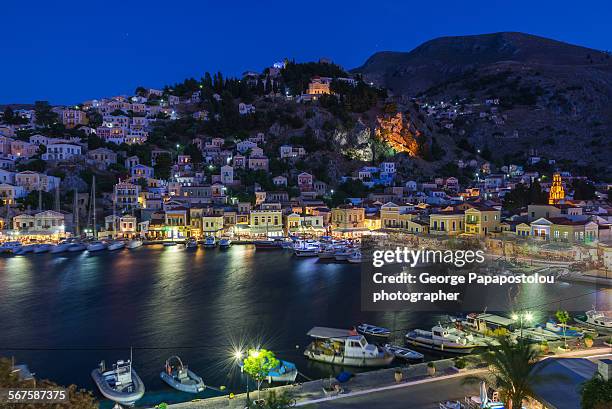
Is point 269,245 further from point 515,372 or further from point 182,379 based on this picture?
point 515,372

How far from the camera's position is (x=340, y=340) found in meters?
14.1

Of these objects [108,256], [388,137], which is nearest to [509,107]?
[388,137]

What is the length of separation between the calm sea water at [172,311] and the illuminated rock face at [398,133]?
3440 cm

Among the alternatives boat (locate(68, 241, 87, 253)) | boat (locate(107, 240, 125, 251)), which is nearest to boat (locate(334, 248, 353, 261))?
boat (locate(107, 240, 125, 251))

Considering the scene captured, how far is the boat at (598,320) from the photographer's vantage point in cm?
1569

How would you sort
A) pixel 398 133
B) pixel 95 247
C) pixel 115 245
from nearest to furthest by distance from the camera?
pixel 95 247
pixel 115 245
pixel 398 133

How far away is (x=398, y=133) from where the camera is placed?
63656mm

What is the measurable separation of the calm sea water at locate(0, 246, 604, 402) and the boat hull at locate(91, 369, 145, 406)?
1.04ft

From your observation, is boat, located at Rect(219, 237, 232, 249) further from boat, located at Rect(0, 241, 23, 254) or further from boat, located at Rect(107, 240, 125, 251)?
boat, located at Rect(0, 241, 23, 254)

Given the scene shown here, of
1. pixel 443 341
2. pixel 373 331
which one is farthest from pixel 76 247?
pixel 443 341

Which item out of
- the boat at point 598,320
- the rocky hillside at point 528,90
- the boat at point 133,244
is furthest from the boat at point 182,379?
the rocky hillside at point 528,90

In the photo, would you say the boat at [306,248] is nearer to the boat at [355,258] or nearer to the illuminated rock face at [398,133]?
the boat at [355,258]

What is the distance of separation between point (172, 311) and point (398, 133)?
4875 centimetres

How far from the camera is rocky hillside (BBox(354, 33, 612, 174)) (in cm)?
7838
